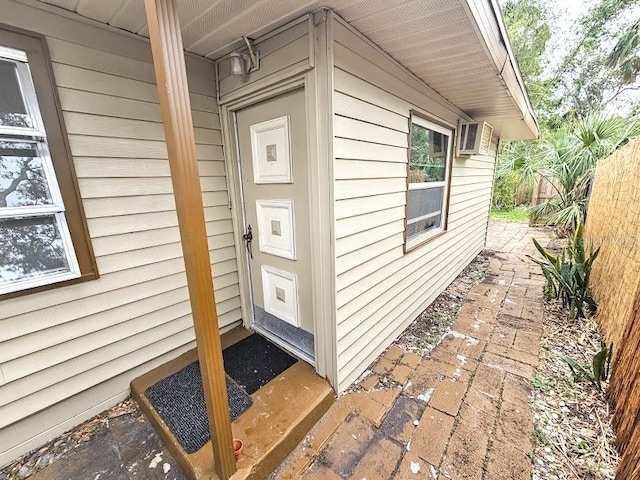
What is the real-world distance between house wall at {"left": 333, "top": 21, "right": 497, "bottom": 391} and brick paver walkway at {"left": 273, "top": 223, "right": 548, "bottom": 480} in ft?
0.90

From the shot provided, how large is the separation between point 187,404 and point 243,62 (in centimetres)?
223

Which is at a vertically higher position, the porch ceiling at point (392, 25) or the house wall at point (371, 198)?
the porch ceiling at point (392, 25)

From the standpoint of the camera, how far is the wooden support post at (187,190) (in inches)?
33.3

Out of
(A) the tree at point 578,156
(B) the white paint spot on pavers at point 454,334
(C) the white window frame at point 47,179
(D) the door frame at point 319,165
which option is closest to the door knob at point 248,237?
(D) the door frame at point 319,165

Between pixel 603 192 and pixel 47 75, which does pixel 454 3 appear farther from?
pixel 603 192

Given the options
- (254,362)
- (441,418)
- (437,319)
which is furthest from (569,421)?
(254,362)

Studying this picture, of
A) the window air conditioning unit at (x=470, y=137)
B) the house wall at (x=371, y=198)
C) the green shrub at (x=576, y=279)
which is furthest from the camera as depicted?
the window air conditioning unit at (x=470, y=137)

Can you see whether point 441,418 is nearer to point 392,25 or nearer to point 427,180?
point 427,180

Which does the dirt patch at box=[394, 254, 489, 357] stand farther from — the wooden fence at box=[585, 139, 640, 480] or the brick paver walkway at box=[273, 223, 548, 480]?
the wooden fence at box=[585, 139, 640, 480]

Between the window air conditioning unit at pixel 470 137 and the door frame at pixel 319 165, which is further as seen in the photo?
the window air conditioning unit at pixel 470 137

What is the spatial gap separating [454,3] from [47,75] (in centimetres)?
206

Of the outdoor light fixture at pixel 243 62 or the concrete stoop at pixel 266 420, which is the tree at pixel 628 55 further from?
the concrete stoop at pixel 266 420

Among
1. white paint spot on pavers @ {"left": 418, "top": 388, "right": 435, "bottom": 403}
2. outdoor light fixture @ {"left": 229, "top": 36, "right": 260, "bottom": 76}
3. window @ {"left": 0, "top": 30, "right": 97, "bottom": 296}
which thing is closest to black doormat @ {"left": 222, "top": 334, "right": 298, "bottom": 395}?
white paint spot on pavers @ {"left": 418, "top": 388, "right": 435, "bottom": 403}

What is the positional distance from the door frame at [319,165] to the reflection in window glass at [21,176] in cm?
108
